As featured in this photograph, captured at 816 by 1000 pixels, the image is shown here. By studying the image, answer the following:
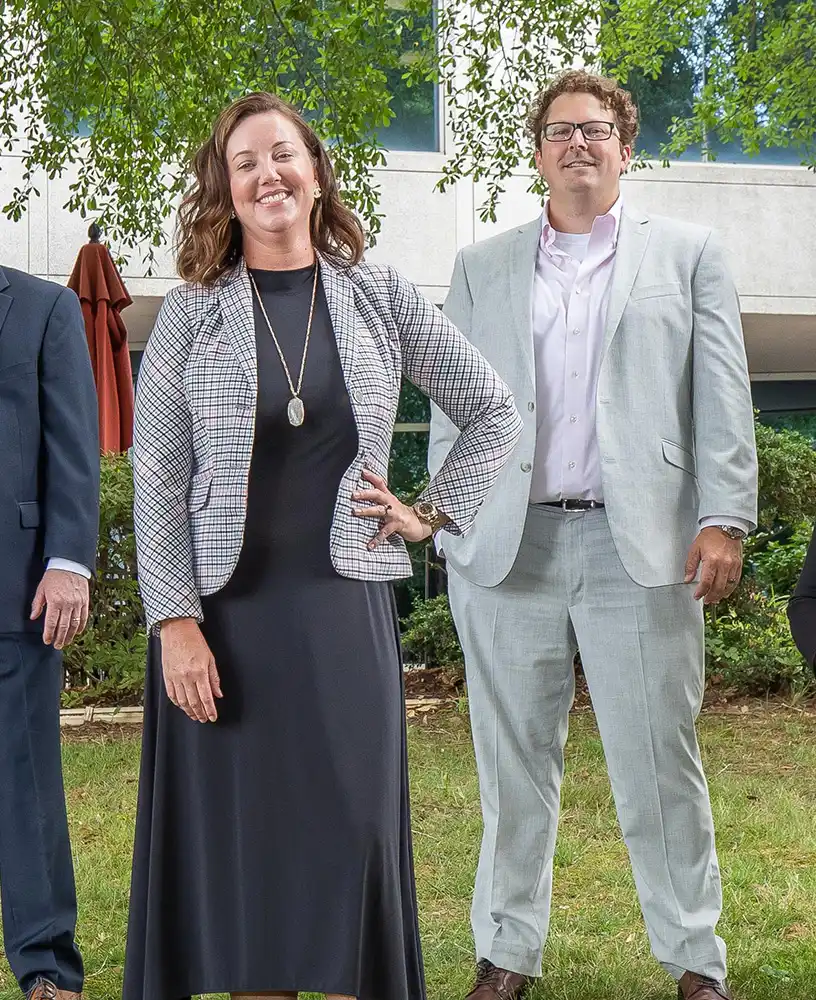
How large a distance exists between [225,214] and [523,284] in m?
1.08

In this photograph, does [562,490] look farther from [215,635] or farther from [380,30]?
[380,30]

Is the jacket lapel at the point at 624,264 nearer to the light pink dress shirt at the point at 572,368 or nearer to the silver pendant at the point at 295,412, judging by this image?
the light pink dress shirt at the point at 572,368

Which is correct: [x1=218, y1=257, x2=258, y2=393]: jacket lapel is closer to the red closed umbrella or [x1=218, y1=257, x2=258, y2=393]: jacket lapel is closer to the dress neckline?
the dress neckline

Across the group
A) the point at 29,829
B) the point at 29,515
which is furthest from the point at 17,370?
the point at 29,829

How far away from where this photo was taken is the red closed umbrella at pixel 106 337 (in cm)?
844

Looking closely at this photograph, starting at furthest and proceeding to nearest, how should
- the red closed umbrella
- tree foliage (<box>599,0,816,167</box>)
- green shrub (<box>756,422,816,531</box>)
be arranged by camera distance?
tree foliage (<box>599,0,816,167</box>) → green shrub (<box>756,422,816,531</box>) → the red closed umbrella

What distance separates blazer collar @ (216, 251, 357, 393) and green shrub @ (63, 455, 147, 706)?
19.4 feet

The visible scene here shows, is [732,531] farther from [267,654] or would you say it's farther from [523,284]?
[267,654]

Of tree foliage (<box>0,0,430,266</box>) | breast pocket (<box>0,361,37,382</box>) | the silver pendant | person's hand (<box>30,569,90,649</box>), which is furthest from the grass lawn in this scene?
tree foliage (<box>0,0,430,266</box>)

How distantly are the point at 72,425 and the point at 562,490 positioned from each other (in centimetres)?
134

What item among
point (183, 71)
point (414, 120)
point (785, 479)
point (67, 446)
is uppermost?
point (414, 120)

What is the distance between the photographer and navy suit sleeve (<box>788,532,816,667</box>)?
2686 millimetres

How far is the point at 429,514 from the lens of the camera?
3.07m

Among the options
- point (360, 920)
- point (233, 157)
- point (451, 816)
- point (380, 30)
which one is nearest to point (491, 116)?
point (380, 30)
